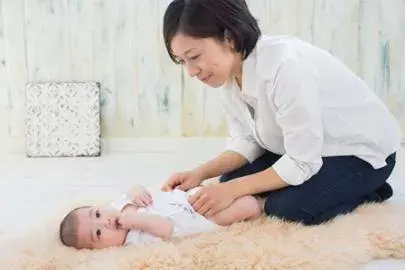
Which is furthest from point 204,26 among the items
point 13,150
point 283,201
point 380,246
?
point 13,150

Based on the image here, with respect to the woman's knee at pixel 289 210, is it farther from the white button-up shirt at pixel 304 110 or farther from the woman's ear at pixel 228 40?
the woman's ear at pixel 228 40

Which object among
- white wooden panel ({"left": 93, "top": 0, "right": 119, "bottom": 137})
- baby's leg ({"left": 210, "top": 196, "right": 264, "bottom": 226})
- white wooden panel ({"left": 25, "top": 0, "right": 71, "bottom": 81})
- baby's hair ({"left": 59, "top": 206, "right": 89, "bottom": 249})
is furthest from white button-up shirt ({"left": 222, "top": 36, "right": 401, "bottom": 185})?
white wooden panel ({"left": 25, "top": 0, "right": 71, "bottom": 81})

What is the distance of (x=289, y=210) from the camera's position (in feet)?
5.02

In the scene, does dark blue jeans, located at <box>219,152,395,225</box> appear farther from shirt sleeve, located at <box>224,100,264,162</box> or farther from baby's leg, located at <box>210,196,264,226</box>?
shirt sleeve, located at <box>224,100,264,162</box>

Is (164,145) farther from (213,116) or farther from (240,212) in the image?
(240,212)

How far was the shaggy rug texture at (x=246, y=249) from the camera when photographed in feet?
4.22

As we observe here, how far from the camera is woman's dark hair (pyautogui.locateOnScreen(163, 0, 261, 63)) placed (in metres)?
1.40

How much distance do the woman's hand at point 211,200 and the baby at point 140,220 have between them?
0.01 m

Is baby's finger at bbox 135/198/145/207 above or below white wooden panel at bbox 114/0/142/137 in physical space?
below

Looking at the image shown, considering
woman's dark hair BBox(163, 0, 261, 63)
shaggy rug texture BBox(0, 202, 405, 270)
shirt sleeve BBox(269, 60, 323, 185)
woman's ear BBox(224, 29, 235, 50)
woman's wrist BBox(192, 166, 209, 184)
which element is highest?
woman's dark hair BBox(163, 0, 261, 63)

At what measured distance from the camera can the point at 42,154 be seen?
2.65 m

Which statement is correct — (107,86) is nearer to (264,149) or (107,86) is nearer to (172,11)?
(264,149)

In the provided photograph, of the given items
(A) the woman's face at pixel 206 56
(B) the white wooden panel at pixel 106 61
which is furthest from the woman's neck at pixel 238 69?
(B) the white wooden panel at pixel 106 61

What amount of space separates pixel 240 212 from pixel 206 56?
41 cm
